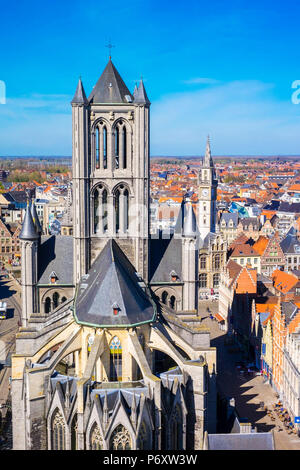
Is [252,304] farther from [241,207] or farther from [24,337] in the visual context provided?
[241,207]

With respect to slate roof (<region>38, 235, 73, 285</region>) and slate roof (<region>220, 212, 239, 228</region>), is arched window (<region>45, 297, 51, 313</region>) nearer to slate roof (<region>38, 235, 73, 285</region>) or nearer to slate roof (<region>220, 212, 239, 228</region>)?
slate roof (<region>38, 235, 73, 285</region>)

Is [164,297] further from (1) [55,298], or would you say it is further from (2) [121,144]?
(2) [121,144]

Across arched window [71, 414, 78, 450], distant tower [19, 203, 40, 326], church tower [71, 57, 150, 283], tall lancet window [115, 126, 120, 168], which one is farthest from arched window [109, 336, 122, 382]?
tall lancet window [115, 126, 120, 168]

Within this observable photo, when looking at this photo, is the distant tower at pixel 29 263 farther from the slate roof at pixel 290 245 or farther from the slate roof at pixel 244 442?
the slate roof at pixel 290 245

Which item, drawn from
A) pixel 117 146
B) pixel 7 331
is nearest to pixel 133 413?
pixel 117 146
